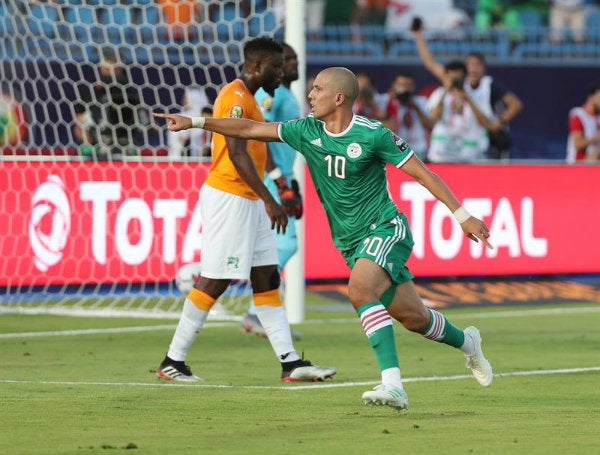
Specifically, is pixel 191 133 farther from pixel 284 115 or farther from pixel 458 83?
pixel 284 115

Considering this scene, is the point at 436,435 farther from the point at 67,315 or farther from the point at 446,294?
the point at 446,294

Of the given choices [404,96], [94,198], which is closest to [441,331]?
[94,198]

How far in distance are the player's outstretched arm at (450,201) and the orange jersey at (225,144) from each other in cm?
198

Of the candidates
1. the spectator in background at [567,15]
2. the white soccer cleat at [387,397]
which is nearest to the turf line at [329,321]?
the white soccer cleat at [387,397]

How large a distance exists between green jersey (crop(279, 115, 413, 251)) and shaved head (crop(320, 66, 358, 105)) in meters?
0.13

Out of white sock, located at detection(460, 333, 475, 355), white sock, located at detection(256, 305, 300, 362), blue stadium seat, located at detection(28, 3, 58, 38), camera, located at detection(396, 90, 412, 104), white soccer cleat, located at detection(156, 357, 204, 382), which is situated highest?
blue stadium seat, located at detection(28, 3, 58, 38)

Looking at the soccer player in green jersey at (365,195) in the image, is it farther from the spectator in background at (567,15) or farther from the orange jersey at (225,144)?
the spectator in background at (567,15)

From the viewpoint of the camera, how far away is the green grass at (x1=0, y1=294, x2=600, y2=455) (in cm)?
657

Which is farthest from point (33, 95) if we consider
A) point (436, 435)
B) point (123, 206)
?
point (436, 435)

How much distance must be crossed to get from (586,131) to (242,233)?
1030cm

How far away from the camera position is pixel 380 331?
7.54m

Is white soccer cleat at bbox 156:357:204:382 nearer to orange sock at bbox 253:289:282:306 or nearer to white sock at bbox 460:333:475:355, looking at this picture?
orange sock at bbox 253:289:282:306

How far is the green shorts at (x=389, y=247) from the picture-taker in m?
7.64

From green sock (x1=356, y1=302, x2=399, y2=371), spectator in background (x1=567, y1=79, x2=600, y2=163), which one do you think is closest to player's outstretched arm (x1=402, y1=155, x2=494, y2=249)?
green sock (x1=356, y1=302, x2=399, y2=371)
